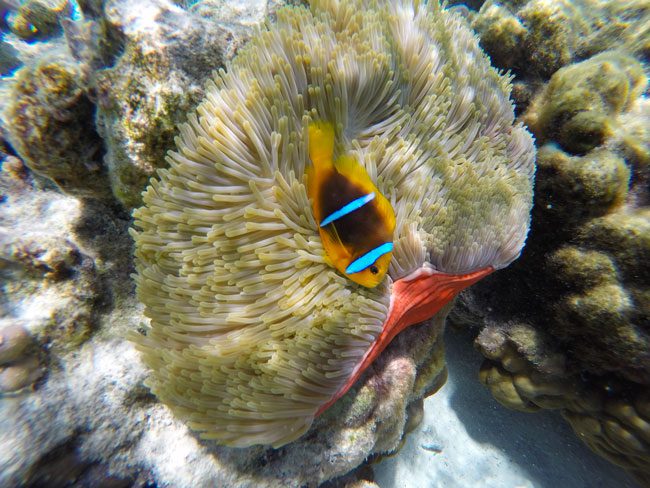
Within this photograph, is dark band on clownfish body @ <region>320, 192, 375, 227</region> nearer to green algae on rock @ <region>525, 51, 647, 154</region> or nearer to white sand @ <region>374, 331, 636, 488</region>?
green algae on rock @ <region>525, 51, 647, 154</region>

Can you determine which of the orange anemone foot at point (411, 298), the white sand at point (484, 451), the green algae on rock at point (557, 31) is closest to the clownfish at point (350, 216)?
the orange anemone foot at point (411, 298)

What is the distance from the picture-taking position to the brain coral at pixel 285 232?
1513mm

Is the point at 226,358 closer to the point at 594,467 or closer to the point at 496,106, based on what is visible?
the point at 496,106

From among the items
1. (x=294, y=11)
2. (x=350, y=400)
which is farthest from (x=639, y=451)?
(x=294, y=11)

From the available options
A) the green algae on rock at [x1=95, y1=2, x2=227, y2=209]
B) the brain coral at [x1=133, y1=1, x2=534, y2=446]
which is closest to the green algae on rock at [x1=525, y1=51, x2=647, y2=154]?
the brain coral at [x1=133, y1=1, x2=534, y2=446]

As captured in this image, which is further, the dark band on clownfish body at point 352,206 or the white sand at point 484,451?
the white sand at point 484,451

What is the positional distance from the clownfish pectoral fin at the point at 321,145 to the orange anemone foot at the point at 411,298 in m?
0.70

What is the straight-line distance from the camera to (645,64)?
99.2 inches

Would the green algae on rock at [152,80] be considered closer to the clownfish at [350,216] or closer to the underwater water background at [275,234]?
the underwater water background at [275,234]

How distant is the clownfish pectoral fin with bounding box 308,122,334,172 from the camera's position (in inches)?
59.1

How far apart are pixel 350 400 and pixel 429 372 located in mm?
1008

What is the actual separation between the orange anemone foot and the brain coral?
0.4 inches

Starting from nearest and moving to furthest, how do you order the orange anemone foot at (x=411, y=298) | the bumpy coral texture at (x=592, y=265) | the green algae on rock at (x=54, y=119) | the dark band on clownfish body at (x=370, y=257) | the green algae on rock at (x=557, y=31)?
1. the dark band on clownfish body at (x=370, y=257)
2. the orange anemone foot at (x=411, y=298)
3. the green algae on rock at (x=54, y=119)
4. the bumpy coral texture at (x=592, y=265)
5. the green algae on rock at (x=557, y=31)

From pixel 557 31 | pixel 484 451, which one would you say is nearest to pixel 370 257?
pixel 557 31
